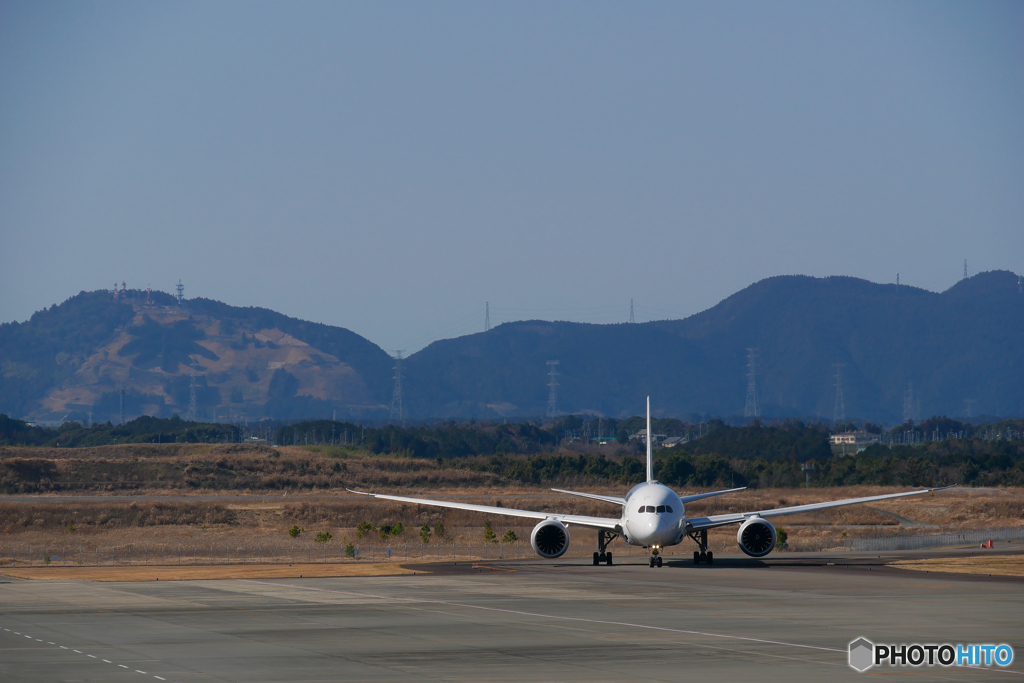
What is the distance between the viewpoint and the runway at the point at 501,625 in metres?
25.2

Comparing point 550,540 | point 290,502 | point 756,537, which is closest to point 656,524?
point 550,540

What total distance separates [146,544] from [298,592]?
37508 millimetres

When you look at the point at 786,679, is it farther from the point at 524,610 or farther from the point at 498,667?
the point at 524,610

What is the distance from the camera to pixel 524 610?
37344 mm

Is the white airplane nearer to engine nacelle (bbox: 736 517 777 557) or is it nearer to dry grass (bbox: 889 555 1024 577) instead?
engine nacelle (bbox: 736 517 777 557)

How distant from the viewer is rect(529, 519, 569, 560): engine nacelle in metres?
56.3

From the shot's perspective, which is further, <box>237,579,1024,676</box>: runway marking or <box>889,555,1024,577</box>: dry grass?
<box>889,555,1024,577</box>: dry grass

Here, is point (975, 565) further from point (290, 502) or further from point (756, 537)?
point (290, 502)

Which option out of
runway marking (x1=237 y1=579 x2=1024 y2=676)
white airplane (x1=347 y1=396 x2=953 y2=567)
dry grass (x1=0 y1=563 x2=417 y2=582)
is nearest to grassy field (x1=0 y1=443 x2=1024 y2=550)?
white airplane (x1=347 y1=396 x2=953 y2=567)

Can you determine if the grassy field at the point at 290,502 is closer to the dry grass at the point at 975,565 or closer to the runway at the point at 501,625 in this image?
the dry grass at the point at 975,565

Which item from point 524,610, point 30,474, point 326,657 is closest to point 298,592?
point 524,610

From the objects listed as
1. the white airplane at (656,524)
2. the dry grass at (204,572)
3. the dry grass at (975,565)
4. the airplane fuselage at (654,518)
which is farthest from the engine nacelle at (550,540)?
the dry grass at (975,565)

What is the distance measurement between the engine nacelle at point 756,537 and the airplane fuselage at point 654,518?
4.68 m

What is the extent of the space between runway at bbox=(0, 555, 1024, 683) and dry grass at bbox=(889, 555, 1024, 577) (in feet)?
9.87
